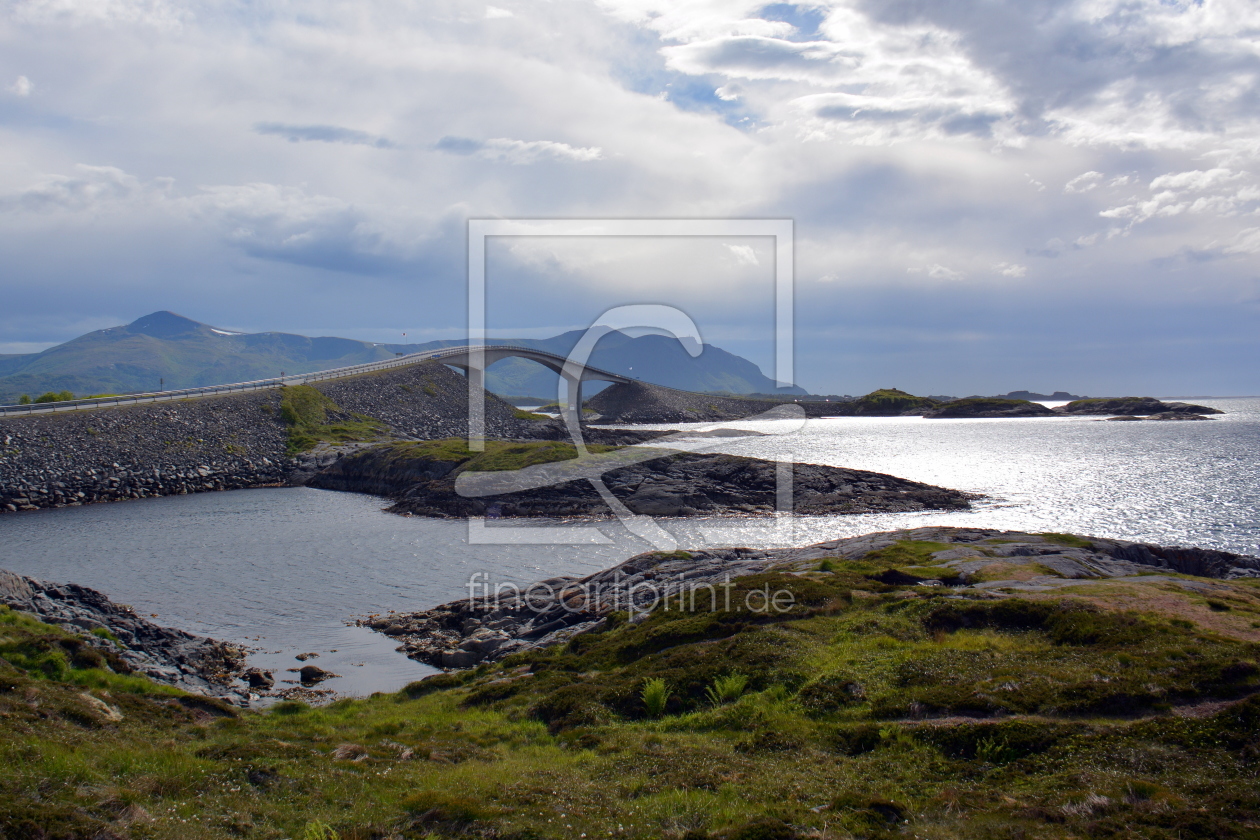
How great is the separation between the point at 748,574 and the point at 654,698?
12.7 m

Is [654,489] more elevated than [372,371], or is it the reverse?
[372,371]

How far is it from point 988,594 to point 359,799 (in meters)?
16.9

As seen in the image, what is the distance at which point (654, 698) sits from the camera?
52.7ft

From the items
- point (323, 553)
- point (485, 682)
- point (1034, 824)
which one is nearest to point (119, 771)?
point (485, 682)

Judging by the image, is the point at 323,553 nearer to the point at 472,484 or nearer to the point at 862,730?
the point at 472,484

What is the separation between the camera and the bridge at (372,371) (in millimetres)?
74075

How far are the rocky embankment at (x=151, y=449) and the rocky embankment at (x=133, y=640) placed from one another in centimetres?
4968

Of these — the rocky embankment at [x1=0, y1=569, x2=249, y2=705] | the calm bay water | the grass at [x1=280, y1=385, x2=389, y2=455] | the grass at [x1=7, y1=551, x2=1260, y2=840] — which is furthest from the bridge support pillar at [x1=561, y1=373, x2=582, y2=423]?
the grass at [x1=280, y1=385, x2=389, y2=455]

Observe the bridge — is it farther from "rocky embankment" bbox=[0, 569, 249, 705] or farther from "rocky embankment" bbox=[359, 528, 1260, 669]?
"rocky embankment" bbox=[0, 569, 249, 705]

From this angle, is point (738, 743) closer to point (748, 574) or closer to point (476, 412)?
point (748, 574)

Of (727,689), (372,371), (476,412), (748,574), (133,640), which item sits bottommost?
(133,640)

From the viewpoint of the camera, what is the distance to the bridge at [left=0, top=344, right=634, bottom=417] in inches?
2916

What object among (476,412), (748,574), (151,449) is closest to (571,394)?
(748,574)

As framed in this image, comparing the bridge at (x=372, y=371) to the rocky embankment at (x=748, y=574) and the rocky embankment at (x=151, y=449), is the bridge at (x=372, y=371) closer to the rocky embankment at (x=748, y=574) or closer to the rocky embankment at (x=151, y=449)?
the rocky embankment at (x=151, y=449)
